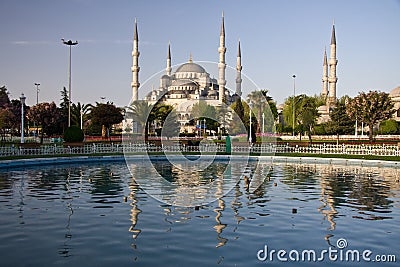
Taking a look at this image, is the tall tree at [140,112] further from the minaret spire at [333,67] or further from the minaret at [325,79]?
the minaret at [325,79]

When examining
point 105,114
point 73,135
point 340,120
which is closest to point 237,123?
point 340,120

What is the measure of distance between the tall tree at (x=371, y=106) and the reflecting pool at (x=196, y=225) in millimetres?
24602

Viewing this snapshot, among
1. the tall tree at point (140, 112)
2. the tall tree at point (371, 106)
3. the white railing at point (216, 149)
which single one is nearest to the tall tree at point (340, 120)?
the tall tree at point (371, 106)

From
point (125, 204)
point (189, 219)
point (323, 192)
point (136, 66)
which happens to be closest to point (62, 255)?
point (189, 219)

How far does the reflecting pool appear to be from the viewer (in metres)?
7.01

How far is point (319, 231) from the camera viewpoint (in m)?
8.62

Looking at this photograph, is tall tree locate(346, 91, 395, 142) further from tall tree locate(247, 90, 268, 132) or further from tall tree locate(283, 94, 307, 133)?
tall tree locate(283, 94, 307, 133)

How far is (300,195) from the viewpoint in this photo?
1312cm

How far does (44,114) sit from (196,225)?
3886 cm

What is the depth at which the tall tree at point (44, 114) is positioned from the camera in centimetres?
4409

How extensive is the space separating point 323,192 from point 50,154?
17.9m

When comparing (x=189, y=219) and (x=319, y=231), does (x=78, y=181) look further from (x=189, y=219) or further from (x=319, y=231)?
(x=319, y=231)

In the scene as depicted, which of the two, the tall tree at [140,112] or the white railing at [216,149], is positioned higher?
the tall tree at [140,112]

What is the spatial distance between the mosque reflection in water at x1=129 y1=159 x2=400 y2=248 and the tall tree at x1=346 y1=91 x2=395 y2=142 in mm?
19192
